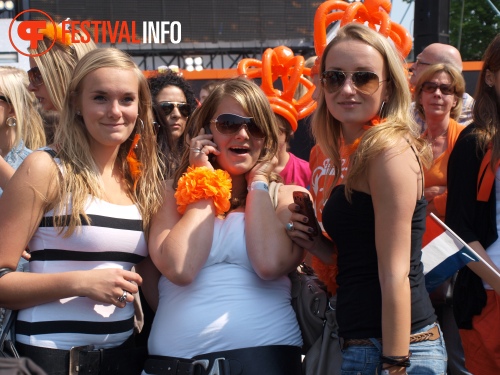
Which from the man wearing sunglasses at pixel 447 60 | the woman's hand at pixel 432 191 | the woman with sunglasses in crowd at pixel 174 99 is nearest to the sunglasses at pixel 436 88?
the man wearing sunglasses at pixel 447 60

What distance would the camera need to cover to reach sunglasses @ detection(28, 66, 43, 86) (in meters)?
3.30

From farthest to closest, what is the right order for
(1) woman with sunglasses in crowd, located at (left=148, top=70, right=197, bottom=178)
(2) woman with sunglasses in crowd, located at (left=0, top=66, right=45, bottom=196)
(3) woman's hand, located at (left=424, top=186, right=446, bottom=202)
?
1. (1) woman with sunglasses in crowd, located at (left=148, top=70, right=197, bottom=178)
2. (3) woman's hand, located at (left=424, top=186, right=446, bottom=202)
3. (2) woman with sunglasses in crowd, located at (left=0, top=66, right=45, bottom=196)

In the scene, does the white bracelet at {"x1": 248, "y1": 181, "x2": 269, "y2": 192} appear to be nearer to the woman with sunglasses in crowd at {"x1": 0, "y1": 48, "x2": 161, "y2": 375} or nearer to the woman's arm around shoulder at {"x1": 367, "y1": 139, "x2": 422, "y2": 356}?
the woman with sunglasses in crowd at {"x1": 0, "y1": 48, "x2": 161, "y2": 375}

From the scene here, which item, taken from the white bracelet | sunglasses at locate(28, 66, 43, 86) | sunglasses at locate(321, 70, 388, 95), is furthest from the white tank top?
sunglasses at locate(28, 66, 43, 86)

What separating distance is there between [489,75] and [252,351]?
147 cm

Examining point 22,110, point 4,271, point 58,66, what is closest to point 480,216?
point 4,271

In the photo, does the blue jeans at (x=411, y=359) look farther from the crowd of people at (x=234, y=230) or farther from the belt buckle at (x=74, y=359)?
the belt buckle at (x=74, y=359)

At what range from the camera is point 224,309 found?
2459 millimetres

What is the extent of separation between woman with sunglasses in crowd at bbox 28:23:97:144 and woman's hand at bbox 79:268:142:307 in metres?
1.06

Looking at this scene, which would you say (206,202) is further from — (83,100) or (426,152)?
(426,152)

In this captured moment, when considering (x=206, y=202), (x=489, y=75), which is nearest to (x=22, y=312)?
(x=206, y=202)

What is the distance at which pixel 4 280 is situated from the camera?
A: 7.68 ft

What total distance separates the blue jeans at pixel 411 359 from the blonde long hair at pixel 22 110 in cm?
213

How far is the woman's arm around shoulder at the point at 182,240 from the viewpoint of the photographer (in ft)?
8.02
